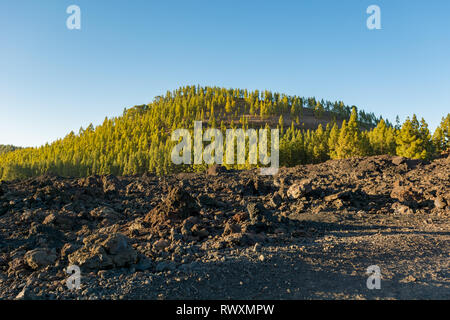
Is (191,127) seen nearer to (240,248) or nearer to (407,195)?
(407,195)

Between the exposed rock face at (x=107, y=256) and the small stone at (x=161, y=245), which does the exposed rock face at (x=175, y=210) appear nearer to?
the small stone at (x=161, y=245)

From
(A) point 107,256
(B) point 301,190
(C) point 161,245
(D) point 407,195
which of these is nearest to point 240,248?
(C) point 161,245

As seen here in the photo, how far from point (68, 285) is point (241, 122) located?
134 meters

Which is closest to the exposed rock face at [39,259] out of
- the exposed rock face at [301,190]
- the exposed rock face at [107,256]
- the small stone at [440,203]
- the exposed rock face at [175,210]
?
the exposed rock face at [107,256]

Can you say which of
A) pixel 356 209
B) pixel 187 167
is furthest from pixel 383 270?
pixel 187 167

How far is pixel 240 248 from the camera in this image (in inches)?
416

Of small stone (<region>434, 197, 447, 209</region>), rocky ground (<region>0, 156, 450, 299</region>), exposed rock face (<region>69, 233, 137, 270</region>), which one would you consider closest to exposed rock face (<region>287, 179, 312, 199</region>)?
rocky ground (<region>0, 156, 450, 299</region>)

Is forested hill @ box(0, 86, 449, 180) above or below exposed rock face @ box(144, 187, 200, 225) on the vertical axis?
above

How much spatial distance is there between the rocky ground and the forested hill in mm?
33974

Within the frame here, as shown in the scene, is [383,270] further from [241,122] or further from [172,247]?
[241,122]

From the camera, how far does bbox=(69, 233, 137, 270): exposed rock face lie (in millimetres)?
8688

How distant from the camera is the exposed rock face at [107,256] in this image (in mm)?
8688

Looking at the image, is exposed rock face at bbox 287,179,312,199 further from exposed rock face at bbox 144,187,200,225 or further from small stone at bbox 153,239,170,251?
small stone at bbox 153,239,170,251
